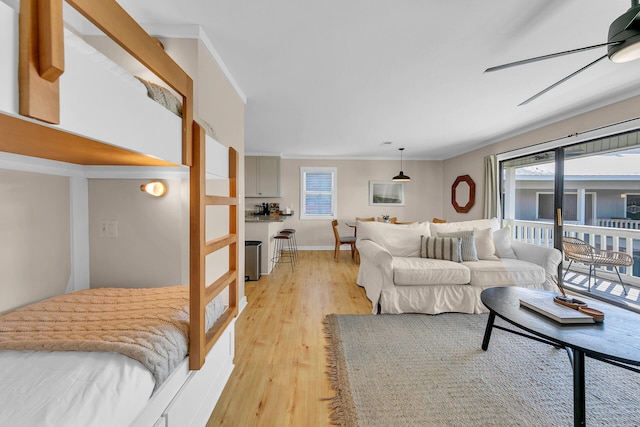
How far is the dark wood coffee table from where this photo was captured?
1.21 m

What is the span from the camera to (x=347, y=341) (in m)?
2.14

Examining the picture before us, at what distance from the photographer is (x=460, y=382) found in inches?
64.7

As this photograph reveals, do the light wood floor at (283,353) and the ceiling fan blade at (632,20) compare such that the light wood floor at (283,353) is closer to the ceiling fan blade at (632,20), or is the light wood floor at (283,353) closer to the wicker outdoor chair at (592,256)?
the ceiling fan blade at (632,20)

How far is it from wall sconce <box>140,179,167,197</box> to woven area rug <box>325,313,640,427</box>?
170 centimetres

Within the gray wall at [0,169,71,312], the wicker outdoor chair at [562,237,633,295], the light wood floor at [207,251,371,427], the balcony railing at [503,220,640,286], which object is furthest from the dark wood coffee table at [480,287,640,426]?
the gray wall at [0,169,71,312]

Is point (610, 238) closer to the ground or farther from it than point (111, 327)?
farther from it

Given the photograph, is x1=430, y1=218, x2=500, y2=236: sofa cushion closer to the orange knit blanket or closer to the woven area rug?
the woven area rug

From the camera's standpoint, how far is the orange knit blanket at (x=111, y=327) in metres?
0.89

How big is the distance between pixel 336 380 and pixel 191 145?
1673mm

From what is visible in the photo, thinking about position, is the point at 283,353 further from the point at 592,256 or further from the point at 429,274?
the point at 592,256

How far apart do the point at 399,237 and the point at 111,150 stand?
298cm

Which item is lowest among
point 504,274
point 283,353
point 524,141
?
point 283,353

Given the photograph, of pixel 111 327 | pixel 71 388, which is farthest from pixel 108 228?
pixel 71 388

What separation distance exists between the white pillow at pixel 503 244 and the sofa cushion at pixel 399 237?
0.83 meters
